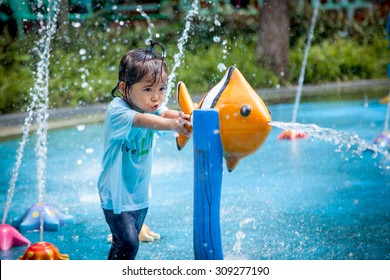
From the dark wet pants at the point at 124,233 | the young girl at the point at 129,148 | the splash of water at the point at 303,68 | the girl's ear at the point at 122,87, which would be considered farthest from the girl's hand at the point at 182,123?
the splash of water at the point at 303,68

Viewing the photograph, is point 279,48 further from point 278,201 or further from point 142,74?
point 142,74

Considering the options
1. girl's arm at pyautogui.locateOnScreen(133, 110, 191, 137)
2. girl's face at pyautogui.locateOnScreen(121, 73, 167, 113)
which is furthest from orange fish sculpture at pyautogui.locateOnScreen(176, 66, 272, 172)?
girl's face at pyautogui.locateOnScreen(121, 73, 167, 113)

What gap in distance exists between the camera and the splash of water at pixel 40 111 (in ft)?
17.4

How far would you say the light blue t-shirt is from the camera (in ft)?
9.61

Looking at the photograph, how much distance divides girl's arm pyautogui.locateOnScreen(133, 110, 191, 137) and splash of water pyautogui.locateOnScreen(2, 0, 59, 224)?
1635 mm

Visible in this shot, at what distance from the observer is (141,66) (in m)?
2.93

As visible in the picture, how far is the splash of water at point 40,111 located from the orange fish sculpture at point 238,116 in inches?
74.4

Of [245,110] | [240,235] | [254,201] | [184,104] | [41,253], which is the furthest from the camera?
[254,201]

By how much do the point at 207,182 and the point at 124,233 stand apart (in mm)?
442

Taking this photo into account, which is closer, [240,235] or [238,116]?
[238,116]

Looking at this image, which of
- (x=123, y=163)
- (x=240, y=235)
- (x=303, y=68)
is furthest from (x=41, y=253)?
(x=303, y=68)

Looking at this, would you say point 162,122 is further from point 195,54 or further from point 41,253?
point 195,54

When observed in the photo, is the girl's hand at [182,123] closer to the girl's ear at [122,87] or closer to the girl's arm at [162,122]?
the girl's arm at [162,122]

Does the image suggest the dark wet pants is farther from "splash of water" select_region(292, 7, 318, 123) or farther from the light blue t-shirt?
"splash of water" select_region(292, 7, 318, 123)
